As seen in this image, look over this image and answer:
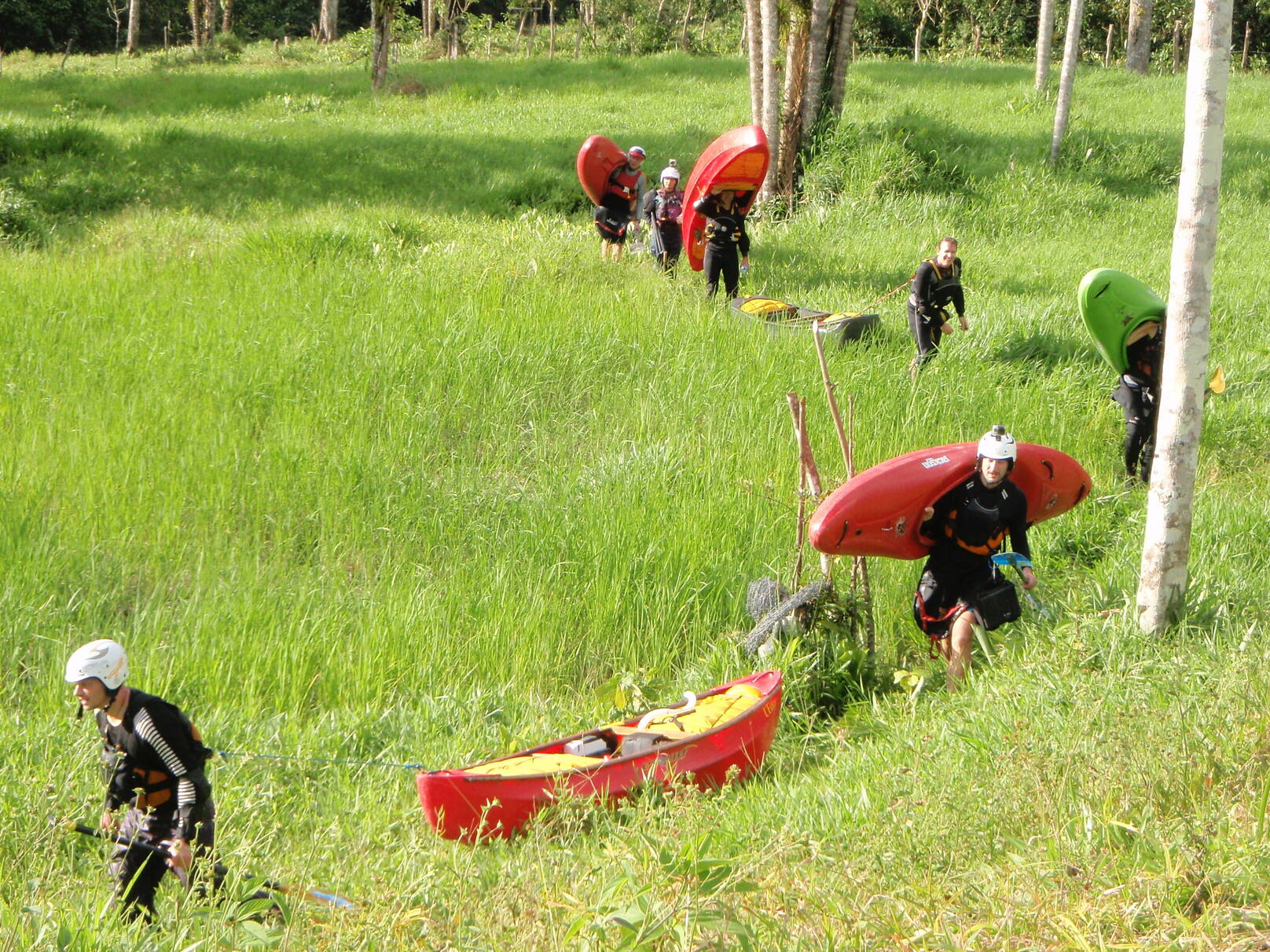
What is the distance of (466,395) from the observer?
912cm

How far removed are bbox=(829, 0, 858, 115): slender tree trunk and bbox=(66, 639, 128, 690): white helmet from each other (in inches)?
593

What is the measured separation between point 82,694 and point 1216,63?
16.3 ft

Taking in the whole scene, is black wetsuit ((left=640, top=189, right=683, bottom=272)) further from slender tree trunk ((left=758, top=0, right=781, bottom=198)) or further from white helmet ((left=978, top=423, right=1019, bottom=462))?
white helmet ((left=978, top=423, right=1019, bottom=462))

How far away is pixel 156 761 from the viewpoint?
4.02 meters

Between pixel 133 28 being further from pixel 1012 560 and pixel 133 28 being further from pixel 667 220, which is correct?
pixel 1012 560

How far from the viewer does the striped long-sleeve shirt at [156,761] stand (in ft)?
13.0

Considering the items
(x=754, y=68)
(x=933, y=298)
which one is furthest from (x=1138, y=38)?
(x=933, y=298)

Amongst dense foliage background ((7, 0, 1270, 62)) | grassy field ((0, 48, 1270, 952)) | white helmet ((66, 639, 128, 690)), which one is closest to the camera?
grassy field ((0, 48, 1270, 952))

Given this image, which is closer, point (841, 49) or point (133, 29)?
point (841, 49)

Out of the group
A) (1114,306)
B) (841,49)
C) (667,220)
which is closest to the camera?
(1114,306)

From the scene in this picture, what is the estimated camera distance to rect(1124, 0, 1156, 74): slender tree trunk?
29047 millimetres

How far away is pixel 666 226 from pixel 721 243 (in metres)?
1.52

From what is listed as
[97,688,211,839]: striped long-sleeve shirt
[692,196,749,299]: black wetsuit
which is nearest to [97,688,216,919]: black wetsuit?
[97,688,211,839]: striped long-sleeve shirt

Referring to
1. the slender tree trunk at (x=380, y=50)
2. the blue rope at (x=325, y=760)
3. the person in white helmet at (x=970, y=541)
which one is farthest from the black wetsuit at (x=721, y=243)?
the slender tree trunk at (x=380, y=50)
